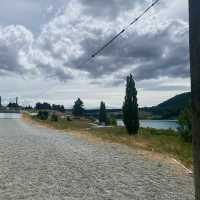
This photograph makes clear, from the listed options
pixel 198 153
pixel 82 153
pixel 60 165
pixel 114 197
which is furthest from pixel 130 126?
pixel 198 153

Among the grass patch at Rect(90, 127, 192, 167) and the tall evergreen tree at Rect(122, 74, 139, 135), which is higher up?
the tall evergreen tree at Rect(122, 74, 139, 135)

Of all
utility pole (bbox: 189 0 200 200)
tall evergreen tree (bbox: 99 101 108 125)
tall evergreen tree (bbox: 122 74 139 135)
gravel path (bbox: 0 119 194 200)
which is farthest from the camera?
tall evergreen tree (bbox: 99 101 108 125)

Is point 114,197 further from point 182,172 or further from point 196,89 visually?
point 196,89

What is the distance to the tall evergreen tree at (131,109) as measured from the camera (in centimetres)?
6153

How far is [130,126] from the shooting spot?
202 feet

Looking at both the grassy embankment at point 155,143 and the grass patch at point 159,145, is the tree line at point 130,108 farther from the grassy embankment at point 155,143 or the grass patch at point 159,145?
the grass patch at point 159,145

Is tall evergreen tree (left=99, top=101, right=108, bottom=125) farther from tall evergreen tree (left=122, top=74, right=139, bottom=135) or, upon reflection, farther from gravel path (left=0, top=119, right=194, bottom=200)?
gravel path (left=0, top=119, right=194, bottom=200)

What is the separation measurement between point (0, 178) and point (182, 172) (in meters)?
5.30

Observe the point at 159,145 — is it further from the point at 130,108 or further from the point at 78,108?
the point at 78,108

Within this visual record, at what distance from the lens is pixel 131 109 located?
6219 cm

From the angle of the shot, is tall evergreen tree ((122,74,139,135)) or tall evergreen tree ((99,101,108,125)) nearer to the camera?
tall evergreen tree ((122,74,139,135))

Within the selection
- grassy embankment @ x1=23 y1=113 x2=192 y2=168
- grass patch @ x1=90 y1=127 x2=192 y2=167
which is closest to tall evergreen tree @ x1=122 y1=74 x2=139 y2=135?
grassy embankment @ x1=23 y1=113 x2=192 y2=168

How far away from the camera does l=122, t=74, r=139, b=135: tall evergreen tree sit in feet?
202

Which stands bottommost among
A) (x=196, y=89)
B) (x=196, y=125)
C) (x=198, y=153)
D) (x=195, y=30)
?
(x=198, y=153)
